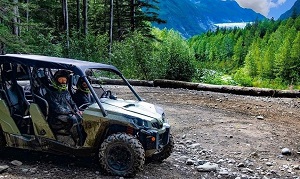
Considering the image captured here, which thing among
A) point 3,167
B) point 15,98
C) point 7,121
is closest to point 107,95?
point 15,98

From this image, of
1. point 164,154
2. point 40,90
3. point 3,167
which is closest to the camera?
point 3,167

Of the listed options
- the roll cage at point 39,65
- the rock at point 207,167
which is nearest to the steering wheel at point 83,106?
the roll cage at point 39,65

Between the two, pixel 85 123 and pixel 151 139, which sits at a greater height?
pixel 85 123

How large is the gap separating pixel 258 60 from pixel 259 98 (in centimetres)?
8840

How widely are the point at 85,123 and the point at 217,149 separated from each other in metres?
3.29

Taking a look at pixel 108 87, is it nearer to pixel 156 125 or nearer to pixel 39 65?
pixel 39 65

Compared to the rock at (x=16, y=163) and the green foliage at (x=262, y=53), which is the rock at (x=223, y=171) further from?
the green foliage at (x=262, y=53)

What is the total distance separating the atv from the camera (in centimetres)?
595

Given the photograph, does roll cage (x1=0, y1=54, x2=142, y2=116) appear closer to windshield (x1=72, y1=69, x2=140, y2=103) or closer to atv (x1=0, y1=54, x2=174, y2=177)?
atv (x1=0, y1=54, x2=174, y2=177)

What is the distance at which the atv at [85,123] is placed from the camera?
19.5 feet

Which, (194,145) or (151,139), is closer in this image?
(151,139)

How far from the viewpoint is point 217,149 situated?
319 inches

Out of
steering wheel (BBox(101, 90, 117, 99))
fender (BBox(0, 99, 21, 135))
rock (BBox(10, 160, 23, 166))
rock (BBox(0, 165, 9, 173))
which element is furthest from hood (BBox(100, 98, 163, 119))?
rock (BBox(0, 165, 9, 173))

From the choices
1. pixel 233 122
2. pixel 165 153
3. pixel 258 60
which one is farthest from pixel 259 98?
pixel 258 60
